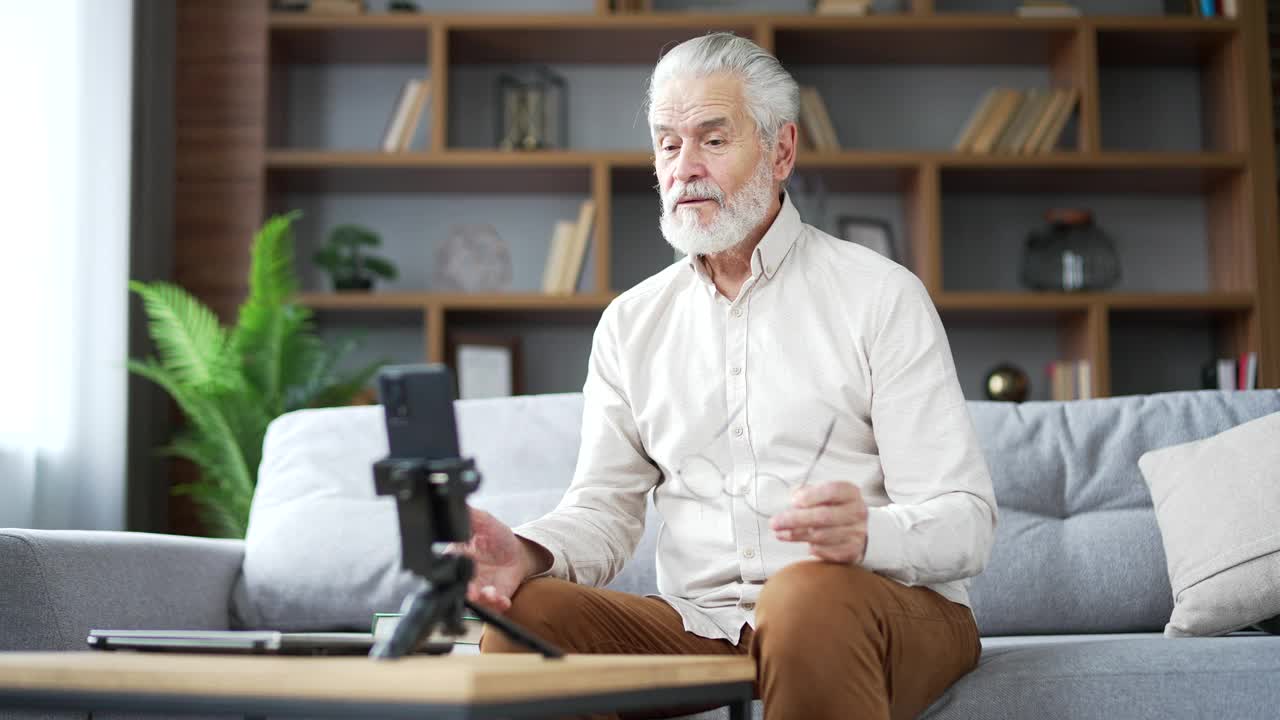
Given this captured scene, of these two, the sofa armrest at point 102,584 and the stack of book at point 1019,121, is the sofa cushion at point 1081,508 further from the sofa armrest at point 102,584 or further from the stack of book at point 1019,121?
the stack of book at point 1019,121

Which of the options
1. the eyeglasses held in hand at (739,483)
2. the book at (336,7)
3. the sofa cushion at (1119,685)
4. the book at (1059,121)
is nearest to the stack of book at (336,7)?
the book at (336,7)

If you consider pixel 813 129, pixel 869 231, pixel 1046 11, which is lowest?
pixel 869 231

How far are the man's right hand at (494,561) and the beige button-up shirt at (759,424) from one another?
2.0 inches

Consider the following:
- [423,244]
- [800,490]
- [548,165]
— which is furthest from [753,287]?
[423,244]

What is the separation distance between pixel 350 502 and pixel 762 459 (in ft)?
2.85

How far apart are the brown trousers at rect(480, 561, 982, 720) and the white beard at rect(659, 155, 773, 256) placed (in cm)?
47

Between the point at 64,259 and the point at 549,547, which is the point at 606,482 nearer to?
the point at 549,547

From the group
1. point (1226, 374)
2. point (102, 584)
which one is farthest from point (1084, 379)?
point (102, 584)

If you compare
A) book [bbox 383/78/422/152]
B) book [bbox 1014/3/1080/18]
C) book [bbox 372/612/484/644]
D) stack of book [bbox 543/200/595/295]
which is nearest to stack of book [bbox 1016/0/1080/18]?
book [bbox 1014/3/1080/18]

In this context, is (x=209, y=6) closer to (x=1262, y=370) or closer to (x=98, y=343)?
(x=98, y=343)

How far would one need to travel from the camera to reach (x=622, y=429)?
171cm

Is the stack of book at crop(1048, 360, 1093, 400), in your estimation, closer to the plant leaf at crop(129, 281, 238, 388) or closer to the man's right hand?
the plant leaf at crop(129, 281, 238, 388)

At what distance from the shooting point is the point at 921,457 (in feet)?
4.73

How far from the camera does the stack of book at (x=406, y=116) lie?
369cm
